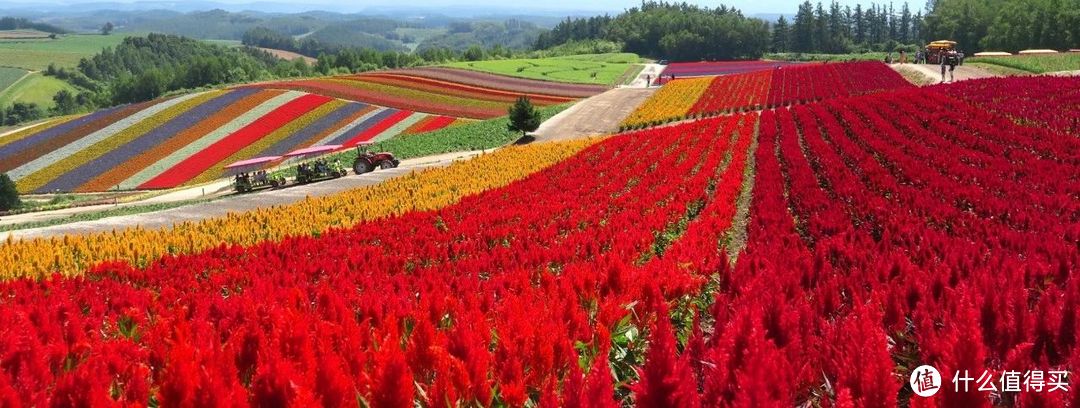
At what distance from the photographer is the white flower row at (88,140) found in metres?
42.7

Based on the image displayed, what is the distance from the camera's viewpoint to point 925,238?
7.90 meters

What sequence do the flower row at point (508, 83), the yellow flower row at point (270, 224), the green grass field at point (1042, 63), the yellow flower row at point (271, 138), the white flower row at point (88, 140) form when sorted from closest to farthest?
the yellow flower row at point (270, 224) → the yellow flower row at point (271, 138) → the white flower row at point (88, 140) → the green grass field at point (1042, 63) → the flower row at point (508, 83)

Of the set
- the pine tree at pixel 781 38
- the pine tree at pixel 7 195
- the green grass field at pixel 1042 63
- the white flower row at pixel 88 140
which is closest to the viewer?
the pine tree at pixel 7 195

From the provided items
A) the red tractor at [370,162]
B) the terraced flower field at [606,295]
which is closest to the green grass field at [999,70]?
the terraced flower field at [606,295]

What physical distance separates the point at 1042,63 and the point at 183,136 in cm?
5869

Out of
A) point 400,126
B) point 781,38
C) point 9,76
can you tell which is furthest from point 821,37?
point 9,76

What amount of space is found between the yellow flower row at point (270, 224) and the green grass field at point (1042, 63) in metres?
37.5

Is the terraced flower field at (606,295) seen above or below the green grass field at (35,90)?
below

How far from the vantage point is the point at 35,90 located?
12912cm

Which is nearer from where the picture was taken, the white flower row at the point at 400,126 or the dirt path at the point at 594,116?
the dirt path at the point at 594,116

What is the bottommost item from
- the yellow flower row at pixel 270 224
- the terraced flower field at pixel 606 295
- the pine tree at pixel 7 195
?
the pine tree at pixel 7 195

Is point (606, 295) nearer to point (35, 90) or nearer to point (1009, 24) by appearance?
point (1009, 24)

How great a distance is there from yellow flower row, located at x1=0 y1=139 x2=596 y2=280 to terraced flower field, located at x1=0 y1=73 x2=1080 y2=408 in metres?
0.12

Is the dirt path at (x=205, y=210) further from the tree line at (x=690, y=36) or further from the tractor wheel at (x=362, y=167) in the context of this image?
the tree line at (x=690, y=36)
